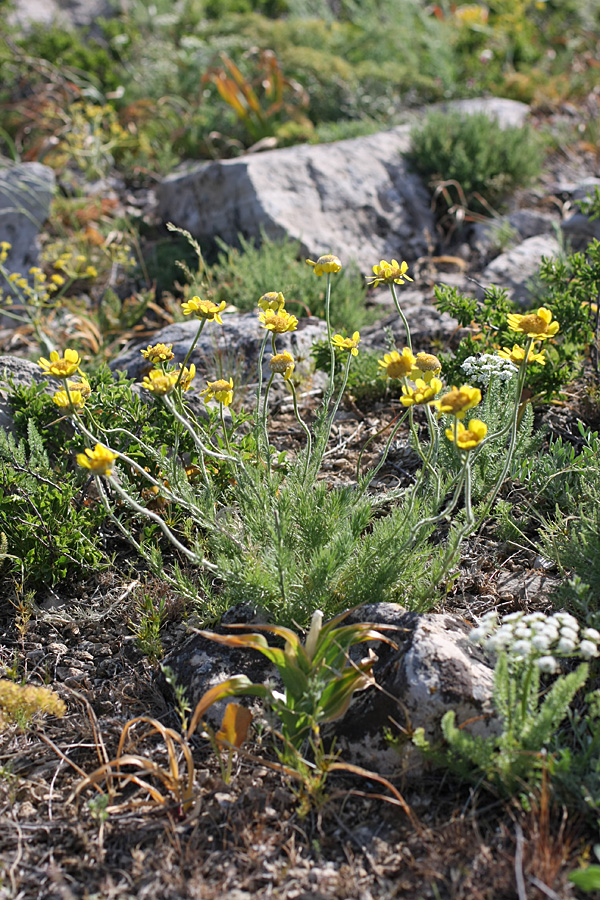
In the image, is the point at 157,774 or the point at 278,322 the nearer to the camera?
the point at 157,774

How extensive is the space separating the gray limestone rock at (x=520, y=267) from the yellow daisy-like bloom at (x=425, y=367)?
2.33 m

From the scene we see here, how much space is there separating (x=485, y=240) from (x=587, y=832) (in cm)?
431

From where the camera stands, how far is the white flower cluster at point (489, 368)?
269 cm

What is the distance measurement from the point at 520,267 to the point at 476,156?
132 cm

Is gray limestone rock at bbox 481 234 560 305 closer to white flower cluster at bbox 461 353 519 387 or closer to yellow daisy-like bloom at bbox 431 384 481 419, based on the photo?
white flower cluster at bbox 461 353 519 387

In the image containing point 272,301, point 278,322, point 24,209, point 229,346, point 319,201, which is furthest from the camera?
point 24,209

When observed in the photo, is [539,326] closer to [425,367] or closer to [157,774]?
[425,367]

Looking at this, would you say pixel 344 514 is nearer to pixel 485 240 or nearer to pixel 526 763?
pixel 526 763

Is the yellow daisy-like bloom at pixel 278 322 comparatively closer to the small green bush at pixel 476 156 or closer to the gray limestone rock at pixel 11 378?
the gray limestone rock at pixel 11 378

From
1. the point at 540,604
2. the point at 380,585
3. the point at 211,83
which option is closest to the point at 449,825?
the point at 380,585

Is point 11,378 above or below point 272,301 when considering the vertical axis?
below

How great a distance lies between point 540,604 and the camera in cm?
244

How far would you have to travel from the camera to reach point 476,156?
525 cm

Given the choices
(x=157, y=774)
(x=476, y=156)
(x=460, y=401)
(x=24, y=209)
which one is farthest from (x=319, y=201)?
(x=157, y=774)
